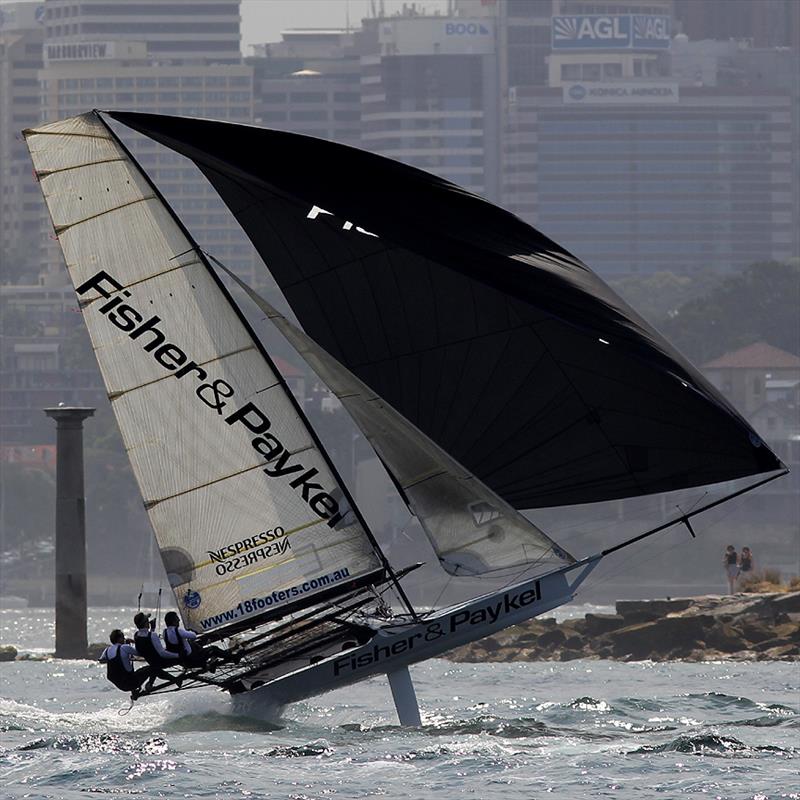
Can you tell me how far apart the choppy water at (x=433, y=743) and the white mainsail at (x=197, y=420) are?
1.32 metres

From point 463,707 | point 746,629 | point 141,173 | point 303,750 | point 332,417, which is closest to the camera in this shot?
point 303,750

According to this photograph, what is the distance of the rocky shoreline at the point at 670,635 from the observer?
26.9 meters

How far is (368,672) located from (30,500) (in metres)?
105

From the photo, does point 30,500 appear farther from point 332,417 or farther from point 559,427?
point 559,427

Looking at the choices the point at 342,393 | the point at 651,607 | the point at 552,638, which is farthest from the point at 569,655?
the point at 342,393

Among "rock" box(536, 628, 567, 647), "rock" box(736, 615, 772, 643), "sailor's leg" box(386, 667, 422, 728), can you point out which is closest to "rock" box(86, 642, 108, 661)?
"rock" box(536, 628, 567, 647)

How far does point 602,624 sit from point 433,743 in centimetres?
1179

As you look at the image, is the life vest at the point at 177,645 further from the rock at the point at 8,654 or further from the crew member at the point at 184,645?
the rock at the point at 8,654

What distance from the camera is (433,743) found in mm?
17484

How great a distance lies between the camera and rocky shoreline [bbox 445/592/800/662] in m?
26.9

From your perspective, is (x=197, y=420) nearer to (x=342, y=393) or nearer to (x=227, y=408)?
(x=227, y=408)

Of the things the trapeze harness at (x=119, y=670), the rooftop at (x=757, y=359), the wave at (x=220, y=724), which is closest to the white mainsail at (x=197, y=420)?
the trapeze harness at (x=119, y=670)

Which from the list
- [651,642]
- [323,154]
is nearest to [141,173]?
[323,154]

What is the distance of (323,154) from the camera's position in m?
17.8
